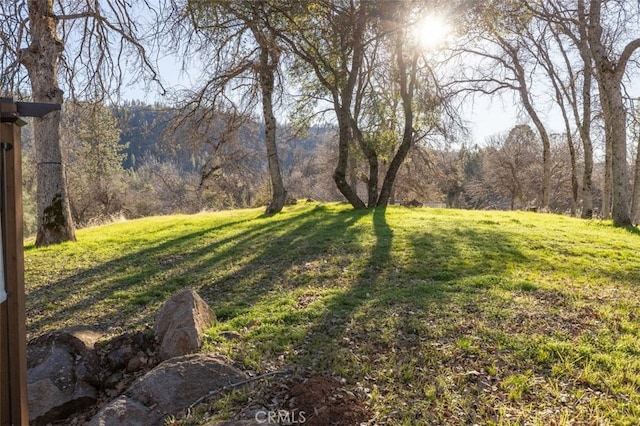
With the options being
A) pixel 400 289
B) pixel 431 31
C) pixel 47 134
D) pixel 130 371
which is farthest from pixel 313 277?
pixel 431 31

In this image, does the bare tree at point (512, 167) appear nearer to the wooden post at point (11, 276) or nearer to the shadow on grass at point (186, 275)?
the shadow on grass at point (186, 275)

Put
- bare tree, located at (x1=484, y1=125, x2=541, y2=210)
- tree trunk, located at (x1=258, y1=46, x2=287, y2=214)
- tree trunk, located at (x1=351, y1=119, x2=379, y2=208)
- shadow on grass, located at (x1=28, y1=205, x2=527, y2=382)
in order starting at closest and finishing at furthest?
shadow on grass, located at (x1=28, y1=205, x2=527, y2=382) → tree trunk, located at (x1=258, y1=46, x2=287, y2=214) → tree trunk, located at (x1=351, y1=119, x2=379, y2=208) → bare tree, located at (x1=484, y1=125, x2=541, y2=210)

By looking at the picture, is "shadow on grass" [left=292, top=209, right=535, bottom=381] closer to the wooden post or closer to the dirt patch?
the dirt patch

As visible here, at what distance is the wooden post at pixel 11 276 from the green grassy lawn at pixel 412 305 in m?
1.73

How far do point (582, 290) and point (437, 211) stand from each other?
8.27 meters

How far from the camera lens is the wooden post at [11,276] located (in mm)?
1853

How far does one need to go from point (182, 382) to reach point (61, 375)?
3.88ft

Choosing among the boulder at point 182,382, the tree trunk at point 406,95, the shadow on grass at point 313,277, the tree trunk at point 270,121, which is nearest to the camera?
the boulder at point 182,382

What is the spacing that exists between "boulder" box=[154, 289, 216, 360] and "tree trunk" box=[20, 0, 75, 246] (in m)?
6.78

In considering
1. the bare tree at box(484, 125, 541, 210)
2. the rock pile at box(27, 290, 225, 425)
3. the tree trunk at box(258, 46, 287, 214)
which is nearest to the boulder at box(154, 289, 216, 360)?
the rock pile at box(27, 290, 225, 425)

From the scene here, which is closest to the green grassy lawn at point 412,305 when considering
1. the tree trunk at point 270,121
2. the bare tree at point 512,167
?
the tree trunk at point 270,121

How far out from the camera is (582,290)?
510 cm

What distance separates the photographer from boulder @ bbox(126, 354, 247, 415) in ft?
9.50

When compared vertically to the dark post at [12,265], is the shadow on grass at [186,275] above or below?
below
